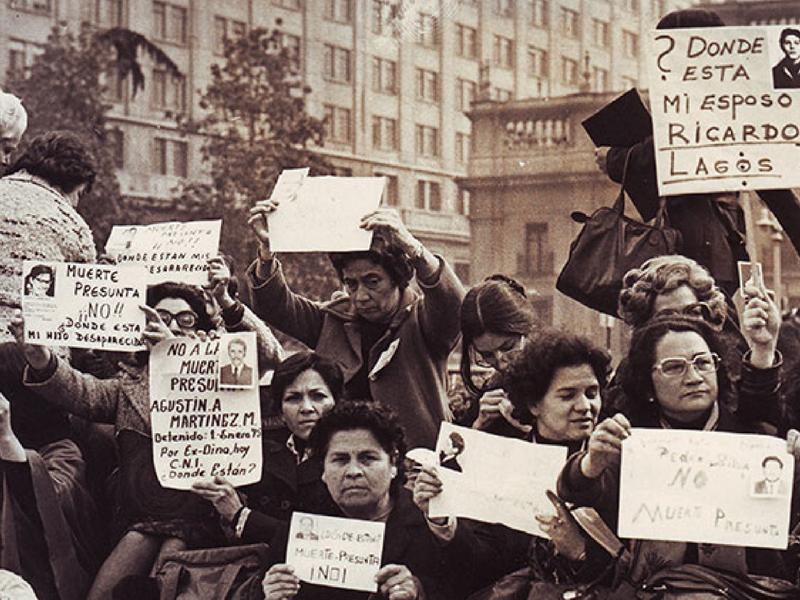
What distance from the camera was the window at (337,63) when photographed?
1988 cm

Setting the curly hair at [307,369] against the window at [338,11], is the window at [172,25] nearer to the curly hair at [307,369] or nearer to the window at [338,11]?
the window at [338,11]

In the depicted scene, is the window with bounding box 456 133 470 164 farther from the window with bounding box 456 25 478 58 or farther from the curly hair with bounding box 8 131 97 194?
the curly hair with bounding box 8 131 97 194

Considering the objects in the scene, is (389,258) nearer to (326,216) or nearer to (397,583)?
(326,216)

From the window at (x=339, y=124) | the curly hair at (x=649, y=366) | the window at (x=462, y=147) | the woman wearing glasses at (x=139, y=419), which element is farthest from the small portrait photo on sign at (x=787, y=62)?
the window at (x=339, y=124)

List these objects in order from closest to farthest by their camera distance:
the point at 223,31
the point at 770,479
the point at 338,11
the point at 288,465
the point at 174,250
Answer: the point at 770,479 < the point at 288,465 < the point at 174,250 < the point at 338,11 < the point at 223,31

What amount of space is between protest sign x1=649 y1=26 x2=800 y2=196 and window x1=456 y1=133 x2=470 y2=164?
44.3 ft

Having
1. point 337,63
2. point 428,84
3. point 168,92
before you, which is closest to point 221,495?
point 428,84

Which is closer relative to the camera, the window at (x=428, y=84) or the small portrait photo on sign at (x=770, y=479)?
the small portrait photo on sign at (x=770, y=479)

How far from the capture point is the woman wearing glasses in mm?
5336

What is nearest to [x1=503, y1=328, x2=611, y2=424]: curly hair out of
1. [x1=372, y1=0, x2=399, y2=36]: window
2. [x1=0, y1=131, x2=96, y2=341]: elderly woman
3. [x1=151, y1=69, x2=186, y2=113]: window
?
[x1=0, y1=131, x2=96, y2=341]: elderly woman

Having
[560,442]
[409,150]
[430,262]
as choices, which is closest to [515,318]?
[430,262]

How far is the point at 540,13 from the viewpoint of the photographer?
65.6ft

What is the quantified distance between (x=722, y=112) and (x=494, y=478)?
1232 mm

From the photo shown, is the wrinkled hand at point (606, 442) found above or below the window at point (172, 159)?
below
